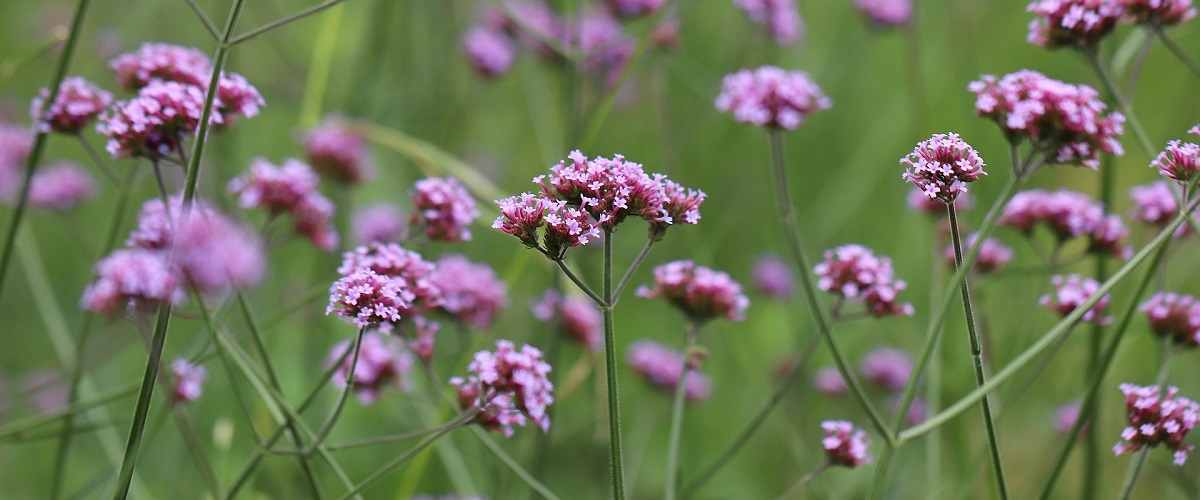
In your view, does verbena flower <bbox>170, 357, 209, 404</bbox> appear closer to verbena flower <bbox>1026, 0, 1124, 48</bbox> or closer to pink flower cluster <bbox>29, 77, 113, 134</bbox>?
pink flower cluster <bbox>29, 77, 113, 134</bbox>

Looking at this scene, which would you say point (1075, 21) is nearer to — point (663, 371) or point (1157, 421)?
point (1157, 421)

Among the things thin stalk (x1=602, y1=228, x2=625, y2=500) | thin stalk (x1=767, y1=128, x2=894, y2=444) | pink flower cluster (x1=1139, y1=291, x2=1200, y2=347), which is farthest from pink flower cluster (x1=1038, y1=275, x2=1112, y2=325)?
thin stalk (x1=602, y1=228, x2=625, y2=500)

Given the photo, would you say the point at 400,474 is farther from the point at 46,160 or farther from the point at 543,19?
the point at 46,160

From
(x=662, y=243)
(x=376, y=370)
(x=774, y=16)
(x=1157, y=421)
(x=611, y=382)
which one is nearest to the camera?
(x=611, y=382)

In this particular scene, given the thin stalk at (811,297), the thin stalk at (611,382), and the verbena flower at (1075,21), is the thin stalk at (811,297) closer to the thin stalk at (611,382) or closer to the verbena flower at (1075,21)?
the thin stalk at (611,382)

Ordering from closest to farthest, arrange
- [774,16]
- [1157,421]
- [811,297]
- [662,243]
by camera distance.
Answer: [1157,421]
[811,297]
[774,16]
[662,243]

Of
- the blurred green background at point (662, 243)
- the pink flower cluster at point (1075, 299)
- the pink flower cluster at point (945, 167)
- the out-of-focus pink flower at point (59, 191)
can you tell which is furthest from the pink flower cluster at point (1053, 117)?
the out-of-focus pink flower at point (59, 191)

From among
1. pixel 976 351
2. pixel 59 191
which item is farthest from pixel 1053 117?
pixel 59 191
